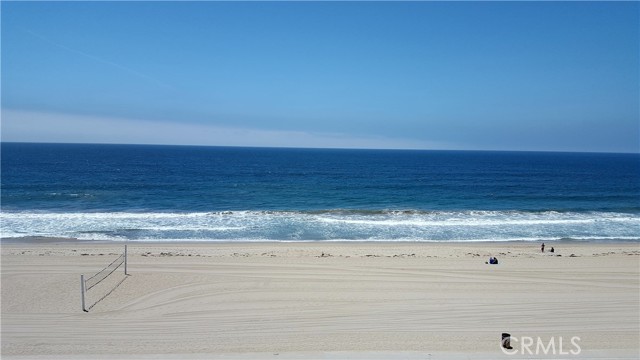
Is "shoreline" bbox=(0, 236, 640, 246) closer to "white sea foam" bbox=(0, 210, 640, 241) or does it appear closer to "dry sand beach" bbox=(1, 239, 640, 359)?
"white sea foam" bbox=(0, 210, 640, 241)

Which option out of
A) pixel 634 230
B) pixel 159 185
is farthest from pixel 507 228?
pixel 159 185

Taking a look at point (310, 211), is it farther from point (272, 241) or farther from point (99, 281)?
point (99, 281)

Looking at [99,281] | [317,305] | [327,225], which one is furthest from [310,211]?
[317,305]

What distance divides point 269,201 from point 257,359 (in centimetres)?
2703

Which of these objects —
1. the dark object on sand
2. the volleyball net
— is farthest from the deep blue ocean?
the dark object on sand

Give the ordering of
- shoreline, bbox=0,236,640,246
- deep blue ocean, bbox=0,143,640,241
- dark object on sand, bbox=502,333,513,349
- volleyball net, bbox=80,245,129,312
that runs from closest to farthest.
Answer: dark object on sand, bbox=502,333,513,349 < volleyball net, bbox=80,245,129,312 < shoreline, bbox=0,236,640,246 < deep blue ocean, bbox=0,143,640,241

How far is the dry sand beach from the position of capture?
10.6m

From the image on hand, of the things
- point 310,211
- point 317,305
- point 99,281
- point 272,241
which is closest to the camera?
point 317,305

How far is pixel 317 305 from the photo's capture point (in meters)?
13.3

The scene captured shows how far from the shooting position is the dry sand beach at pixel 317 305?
10633 millimetres

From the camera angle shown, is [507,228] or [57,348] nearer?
[57,348]

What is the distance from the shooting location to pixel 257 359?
9945 millimetres

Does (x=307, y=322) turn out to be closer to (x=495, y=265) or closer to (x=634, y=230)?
(x=495, y=265)

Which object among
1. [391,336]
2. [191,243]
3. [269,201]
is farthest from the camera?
[269,201]
